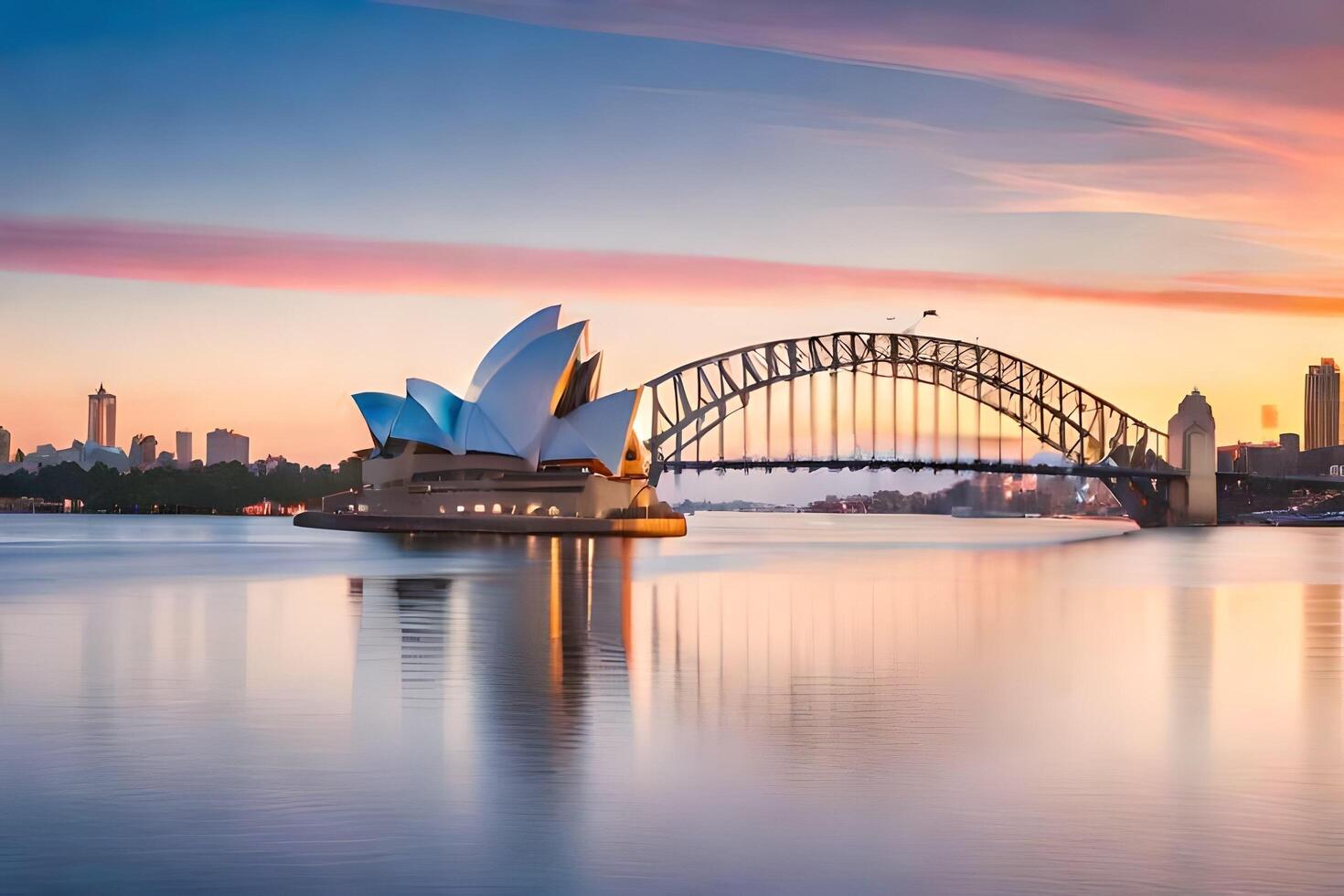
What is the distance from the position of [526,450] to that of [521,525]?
248 inches

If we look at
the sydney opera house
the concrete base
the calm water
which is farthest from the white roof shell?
the calm water

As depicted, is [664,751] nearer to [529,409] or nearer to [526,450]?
[529,409]

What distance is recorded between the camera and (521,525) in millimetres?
91062

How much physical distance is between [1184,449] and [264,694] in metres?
133

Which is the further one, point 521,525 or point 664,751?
point 521,525

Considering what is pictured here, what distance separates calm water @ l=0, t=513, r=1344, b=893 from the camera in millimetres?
8727

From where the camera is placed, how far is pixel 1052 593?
38656 millimetres

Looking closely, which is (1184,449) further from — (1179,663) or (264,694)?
(264,694)

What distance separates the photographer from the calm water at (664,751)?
28.6 ft

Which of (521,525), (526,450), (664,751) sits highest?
(526,450)

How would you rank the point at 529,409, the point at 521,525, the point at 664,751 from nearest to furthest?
1. the point at 664,751
2. the point at 521,525
3. the point at 529,409

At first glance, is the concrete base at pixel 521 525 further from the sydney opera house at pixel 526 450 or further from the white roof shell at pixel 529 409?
the white roof shell at pixel 529 409

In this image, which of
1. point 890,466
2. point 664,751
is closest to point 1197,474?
point 890,466

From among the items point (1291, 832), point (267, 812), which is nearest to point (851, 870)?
point (1291, 832)
